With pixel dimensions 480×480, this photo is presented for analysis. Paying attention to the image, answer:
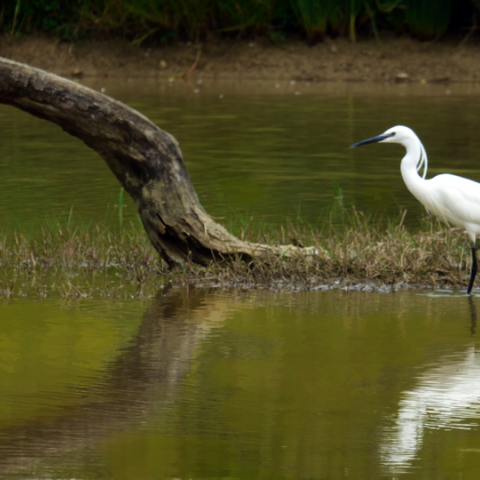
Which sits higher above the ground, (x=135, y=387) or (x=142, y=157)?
(x=142, y=157)

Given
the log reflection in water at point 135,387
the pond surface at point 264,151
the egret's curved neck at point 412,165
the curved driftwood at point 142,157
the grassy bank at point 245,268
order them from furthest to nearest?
1. the pond surface at point 264,151
2. the egret's curved neck at point 412,165
3. the curved driftwood at point 142,157
4. the grassy bank at point 245,268
5. the log reflection in water at point 135,387

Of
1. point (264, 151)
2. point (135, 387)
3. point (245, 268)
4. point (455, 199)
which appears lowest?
point (135, 387)

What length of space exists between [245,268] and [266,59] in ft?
50.7

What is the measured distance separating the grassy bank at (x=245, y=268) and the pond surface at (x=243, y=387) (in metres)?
0.23

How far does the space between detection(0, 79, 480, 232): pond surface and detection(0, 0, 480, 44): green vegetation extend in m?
1.51

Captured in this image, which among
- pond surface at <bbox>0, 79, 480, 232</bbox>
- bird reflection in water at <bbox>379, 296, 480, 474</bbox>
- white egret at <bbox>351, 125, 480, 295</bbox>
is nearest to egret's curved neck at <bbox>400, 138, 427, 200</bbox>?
white egret at <bbox>351, 125, 480, 295</bbox>

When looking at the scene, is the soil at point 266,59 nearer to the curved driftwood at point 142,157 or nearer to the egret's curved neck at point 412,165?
the egret's curved neck at point 412,165

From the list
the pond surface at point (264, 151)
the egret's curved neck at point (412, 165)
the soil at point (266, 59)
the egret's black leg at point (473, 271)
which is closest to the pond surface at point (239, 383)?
the egret's black leg at point (473, 271)

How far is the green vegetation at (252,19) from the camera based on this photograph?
2005 cm

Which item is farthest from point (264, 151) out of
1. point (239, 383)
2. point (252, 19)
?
point (239, 383)

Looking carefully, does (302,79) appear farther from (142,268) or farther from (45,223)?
(142,268)

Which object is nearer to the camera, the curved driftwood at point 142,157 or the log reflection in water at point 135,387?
the log reflection in water at point 135,387

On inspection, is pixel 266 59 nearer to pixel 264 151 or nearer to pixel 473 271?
pixel 264 151

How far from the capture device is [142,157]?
19.3ft
